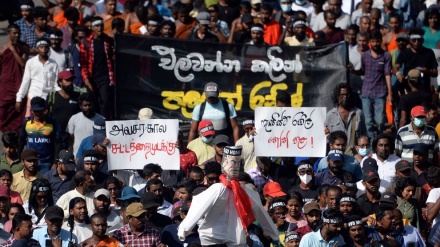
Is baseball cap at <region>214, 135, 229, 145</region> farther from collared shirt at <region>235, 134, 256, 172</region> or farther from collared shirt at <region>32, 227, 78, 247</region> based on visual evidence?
collared shirt at <region>32, 227, 78, 247</region>

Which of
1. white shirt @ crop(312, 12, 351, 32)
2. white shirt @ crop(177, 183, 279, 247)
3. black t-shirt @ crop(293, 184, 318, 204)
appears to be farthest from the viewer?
white shirt @ crop(312, 12, 351, 32)

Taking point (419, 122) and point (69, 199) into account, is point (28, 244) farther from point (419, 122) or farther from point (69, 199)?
point (419, 122)

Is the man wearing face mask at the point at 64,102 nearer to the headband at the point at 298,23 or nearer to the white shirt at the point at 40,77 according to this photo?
the white shirt at the point at 40,77

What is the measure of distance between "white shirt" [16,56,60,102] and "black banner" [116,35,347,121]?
98 centimetres

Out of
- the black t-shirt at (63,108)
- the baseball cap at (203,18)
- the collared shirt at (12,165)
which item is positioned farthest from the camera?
the baseball cap at (203,18)

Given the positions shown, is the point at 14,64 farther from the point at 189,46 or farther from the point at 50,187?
the point at 50,187

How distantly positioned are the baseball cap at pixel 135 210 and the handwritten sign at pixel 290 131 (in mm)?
3185

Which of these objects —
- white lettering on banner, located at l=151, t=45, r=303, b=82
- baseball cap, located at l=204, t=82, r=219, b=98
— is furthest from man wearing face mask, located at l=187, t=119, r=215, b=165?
white lettering on banner, located at l=151, t=45, r=303, b=82

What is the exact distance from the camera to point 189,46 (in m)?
24.7

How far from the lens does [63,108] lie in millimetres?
23656

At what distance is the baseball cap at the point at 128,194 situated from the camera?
781 inches

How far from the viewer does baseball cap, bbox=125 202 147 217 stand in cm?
1891

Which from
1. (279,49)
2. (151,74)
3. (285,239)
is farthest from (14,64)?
(285,239)

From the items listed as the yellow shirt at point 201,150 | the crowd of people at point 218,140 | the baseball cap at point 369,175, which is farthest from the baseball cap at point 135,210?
the yellow shirt at point 201,150
